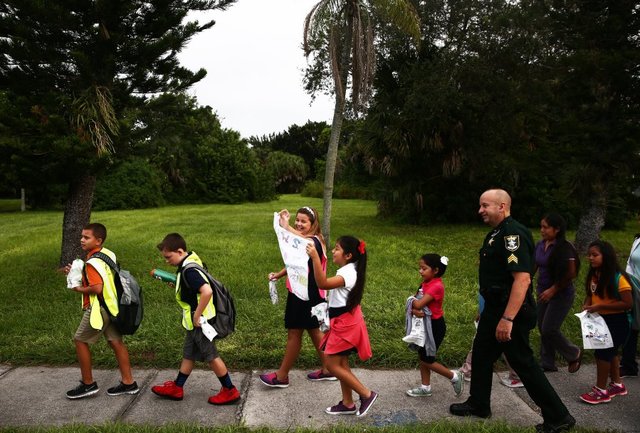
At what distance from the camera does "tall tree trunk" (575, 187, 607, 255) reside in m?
10.4

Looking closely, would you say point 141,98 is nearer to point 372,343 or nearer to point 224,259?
point 224,259

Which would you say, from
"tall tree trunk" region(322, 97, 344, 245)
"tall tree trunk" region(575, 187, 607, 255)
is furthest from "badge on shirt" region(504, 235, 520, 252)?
"tall tree trunk" region(575, 187, 607, 255)

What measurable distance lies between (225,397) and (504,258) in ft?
7.77

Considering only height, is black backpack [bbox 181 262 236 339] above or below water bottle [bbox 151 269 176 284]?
below

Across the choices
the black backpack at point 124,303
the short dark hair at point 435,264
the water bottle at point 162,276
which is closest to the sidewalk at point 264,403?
the black backpack at point 124,303

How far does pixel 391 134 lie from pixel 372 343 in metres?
10.8

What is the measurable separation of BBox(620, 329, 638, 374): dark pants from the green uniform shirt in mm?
1940

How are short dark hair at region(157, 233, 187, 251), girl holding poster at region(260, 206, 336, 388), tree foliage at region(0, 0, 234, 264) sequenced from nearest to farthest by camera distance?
short dark hair at region(157, 233, 187, 251) < girl holding poster at region(260, 206, 336, 388) < tree foliage at region(0, 0, 234, 264)

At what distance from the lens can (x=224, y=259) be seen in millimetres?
9719

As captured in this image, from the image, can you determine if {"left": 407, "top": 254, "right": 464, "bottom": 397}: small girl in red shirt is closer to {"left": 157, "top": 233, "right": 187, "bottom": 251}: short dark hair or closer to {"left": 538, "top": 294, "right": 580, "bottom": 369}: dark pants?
{"left": 538, "top": 294, "right": 580, "bottom": 369}: dark pants

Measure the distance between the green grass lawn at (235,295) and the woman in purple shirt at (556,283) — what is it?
904mm

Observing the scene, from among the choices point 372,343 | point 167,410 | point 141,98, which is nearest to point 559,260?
point 372,343

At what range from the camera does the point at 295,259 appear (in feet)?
12.9

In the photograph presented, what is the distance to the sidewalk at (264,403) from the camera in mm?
3666
